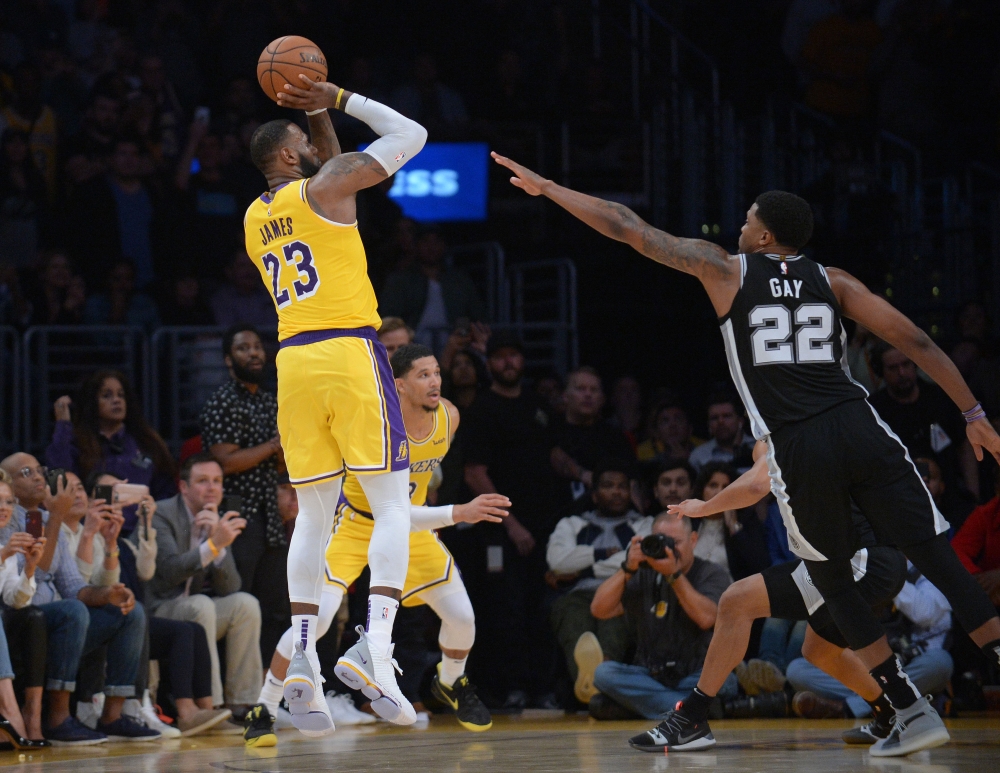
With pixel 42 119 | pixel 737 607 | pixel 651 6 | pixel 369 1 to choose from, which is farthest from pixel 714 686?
pixel 651 6

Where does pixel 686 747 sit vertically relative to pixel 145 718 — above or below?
above

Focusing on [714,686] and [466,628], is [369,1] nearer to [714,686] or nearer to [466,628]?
[466,628]

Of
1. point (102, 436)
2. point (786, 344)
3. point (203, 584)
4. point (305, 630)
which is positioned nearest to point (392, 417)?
point (305, 630)

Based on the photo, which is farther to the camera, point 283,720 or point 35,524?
point 283,720

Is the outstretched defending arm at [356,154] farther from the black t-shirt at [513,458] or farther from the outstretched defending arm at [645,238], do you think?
the black t-shirt at [513,458]

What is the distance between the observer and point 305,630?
19.4ft

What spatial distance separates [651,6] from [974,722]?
9.19 metres

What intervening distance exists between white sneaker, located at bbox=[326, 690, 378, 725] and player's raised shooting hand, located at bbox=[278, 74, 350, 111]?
13.2 feet

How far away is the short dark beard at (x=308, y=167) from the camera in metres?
6.01

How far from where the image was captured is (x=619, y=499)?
9.13m

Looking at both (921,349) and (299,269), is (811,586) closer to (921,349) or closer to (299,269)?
(921,349)

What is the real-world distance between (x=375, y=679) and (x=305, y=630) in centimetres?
51

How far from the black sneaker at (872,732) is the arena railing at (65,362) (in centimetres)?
551

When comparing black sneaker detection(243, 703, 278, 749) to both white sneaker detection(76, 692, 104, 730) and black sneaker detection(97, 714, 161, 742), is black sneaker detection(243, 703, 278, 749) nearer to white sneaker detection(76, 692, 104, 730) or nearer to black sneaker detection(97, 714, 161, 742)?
black sneaker detection(97, 714, 161, 742)
